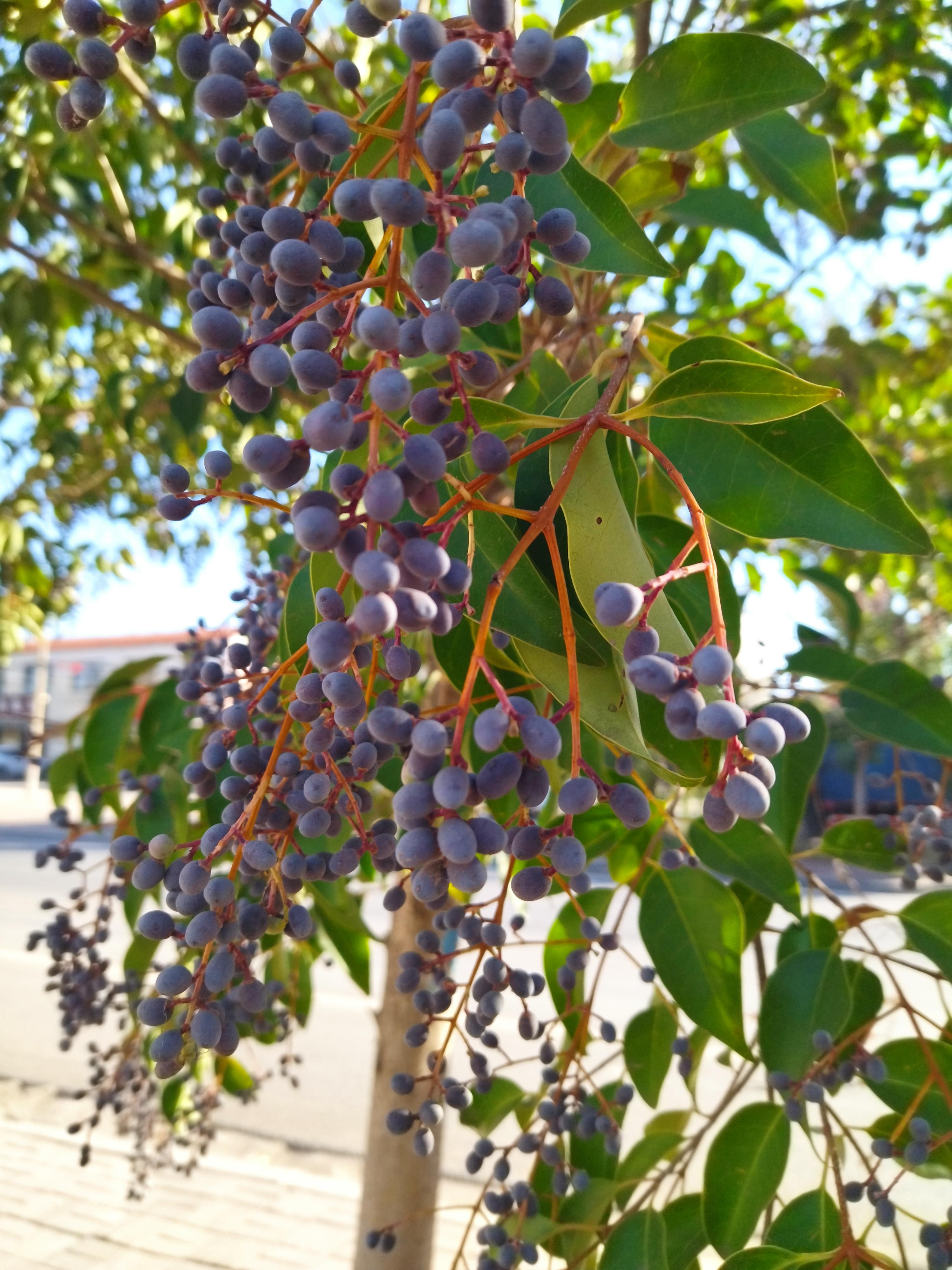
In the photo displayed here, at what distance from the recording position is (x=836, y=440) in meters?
0.53

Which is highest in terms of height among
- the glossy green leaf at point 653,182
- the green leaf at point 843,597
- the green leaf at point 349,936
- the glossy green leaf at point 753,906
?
the glossy green leaf at point 653,182

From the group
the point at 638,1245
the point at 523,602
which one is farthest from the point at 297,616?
the point at 638,1245

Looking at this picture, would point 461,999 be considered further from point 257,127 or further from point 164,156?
point 164,156

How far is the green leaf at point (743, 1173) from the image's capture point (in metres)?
0.81

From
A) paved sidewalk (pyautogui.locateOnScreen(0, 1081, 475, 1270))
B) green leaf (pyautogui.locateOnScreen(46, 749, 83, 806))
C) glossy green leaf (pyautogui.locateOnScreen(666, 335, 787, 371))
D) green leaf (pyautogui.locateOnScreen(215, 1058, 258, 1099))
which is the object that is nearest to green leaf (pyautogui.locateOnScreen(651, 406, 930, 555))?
glossy green leaf (pyautogui.locateOnScreen(666, 335, 787, 371))

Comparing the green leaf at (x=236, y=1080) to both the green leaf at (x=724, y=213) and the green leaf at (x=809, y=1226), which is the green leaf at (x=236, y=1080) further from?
the green leaf at (x=724, y=213)

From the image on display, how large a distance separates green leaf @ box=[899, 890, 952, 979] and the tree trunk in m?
0.60

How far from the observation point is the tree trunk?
1228 mm

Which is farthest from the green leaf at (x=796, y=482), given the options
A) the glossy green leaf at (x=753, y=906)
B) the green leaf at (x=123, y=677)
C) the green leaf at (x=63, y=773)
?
the green leaf at (x=63, y=773)

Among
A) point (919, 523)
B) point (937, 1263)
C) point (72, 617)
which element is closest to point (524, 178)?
point (919, 523)

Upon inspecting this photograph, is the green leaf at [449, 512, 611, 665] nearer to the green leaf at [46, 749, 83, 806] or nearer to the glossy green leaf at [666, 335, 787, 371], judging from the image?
the glossy green leaf at [666, 335, 787, 371]

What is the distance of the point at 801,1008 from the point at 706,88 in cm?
71

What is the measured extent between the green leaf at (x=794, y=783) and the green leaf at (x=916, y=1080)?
0.65 ft

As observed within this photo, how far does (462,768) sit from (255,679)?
0.94ft
